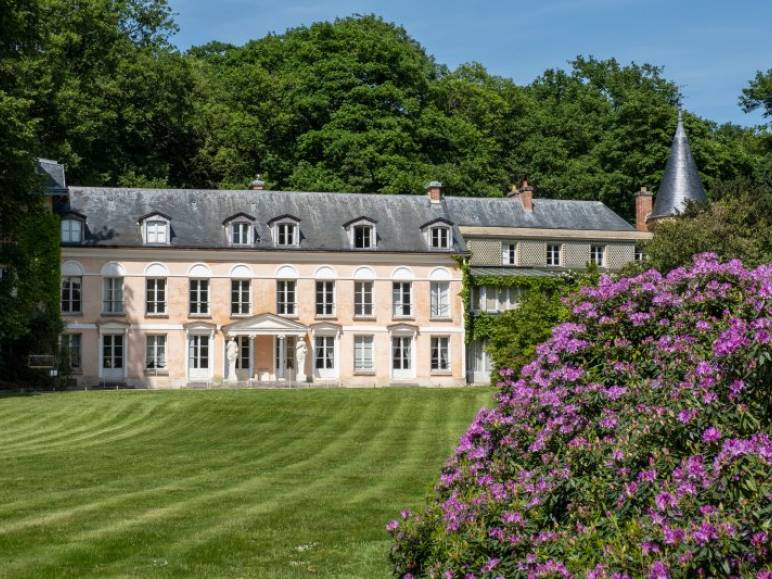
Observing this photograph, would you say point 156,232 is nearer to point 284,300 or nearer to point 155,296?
point 155,296

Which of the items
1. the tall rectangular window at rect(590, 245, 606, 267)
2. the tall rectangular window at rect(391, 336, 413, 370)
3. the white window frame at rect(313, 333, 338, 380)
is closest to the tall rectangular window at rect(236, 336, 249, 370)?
the white window frame at rect(313, 333, 338, 380)

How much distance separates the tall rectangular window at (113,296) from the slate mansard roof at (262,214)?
150 centimetres

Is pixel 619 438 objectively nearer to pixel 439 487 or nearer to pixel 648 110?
pixel 439 487

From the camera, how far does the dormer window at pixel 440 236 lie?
48.7 m

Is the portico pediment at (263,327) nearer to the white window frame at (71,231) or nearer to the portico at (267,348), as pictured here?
the portico at (267,348)

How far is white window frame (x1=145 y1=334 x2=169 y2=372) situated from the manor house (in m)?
0.06

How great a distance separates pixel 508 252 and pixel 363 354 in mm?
8682

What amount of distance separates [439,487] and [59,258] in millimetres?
38571

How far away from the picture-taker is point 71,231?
45594mm

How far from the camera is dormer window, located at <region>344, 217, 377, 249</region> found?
4809 cm

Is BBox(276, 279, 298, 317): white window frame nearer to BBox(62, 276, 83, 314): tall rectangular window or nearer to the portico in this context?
the portico

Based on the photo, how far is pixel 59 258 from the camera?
45.0 metres

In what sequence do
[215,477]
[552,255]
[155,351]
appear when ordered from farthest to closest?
[552,255], [155,351], [215,477]

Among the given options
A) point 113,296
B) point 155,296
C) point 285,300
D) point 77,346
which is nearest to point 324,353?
point 285,300
